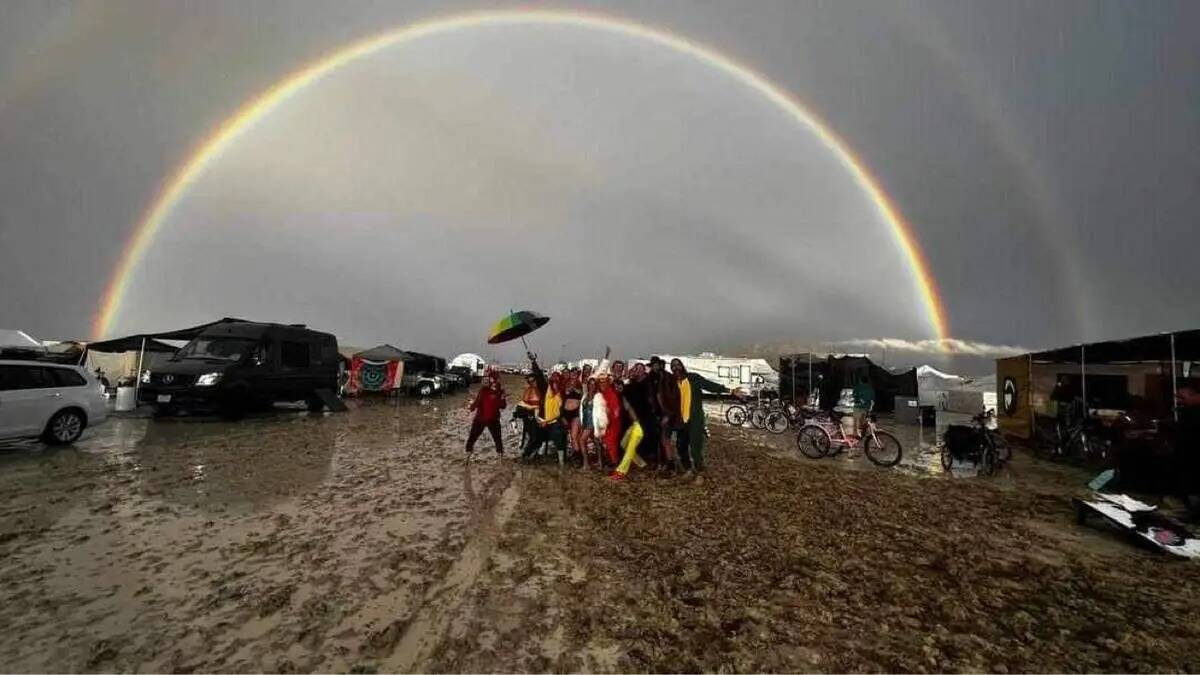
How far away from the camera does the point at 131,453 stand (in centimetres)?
973

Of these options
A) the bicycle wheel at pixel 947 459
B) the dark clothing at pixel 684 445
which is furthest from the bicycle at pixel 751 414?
the dark clothing at pixel 684 445

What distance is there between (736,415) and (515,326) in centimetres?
1336

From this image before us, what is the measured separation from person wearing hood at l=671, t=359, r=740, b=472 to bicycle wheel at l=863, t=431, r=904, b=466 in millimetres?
4131

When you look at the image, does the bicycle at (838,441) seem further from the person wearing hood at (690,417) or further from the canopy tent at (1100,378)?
the canopy tent at (1100,378)

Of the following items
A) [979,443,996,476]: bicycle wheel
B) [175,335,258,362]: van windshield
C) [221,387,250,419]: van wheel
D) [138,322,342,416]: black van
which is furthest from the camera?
[175,335,258,362]: van windshield

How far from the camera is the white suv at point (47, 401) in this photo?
928cm

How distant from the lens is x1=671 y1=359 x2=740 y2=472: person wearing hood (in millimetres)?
8930

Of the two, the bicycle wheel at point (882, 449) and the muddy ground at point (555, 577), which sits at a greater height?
the bicycle wheel at point (882, 449)

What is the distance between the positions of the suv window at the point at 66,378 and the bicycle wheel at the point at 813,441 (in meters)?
15.3

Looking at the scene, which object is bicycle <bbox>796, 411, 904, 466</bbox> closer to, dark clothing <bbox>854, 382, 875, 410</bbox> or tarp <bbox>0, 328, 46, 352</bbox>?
dark clothing <bbox>854, 382, 875, 410</bbox>

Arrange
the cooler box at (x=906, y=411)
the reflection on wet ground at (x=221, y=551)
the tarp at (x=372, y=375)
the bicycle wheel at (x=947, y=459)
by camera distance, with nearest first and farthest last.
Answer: the reflection on wet ground at (x=221, y=551), the bicycle wheel at (x=947, y=459), the cooler box at (x=906, y=411), the tarp at (x=372, y=375)

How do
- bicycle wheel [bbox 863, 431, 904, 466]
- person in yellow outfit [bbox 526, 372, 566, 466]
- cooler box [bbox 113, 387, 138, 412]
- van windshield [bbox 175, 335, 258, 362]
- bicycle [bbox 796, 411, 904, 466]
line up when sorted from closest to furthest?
person in yellow outfit [bbox 526, 372, 566, 466] < bicycle wheel [bbox 863, 431, 904, 466] < bicycle [bbox 796, 411, 904, 466] < van windshield [bbox 175, 335, 258, 362] < cooler box [bbox 113, 387, 138, 412]

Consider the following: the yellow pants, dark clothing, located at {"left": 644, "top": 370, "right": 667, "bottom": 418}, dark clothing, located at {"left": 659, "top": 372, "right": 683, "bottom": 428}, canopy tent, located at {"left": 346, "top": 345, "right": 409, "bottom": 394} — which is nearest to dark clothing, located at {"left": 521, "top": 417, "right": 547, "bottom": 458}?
the yellow pants

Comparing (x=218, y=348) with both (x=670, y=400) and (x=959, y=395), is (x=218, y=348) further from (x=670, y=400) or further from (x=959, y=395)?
(x=959, y=395)
